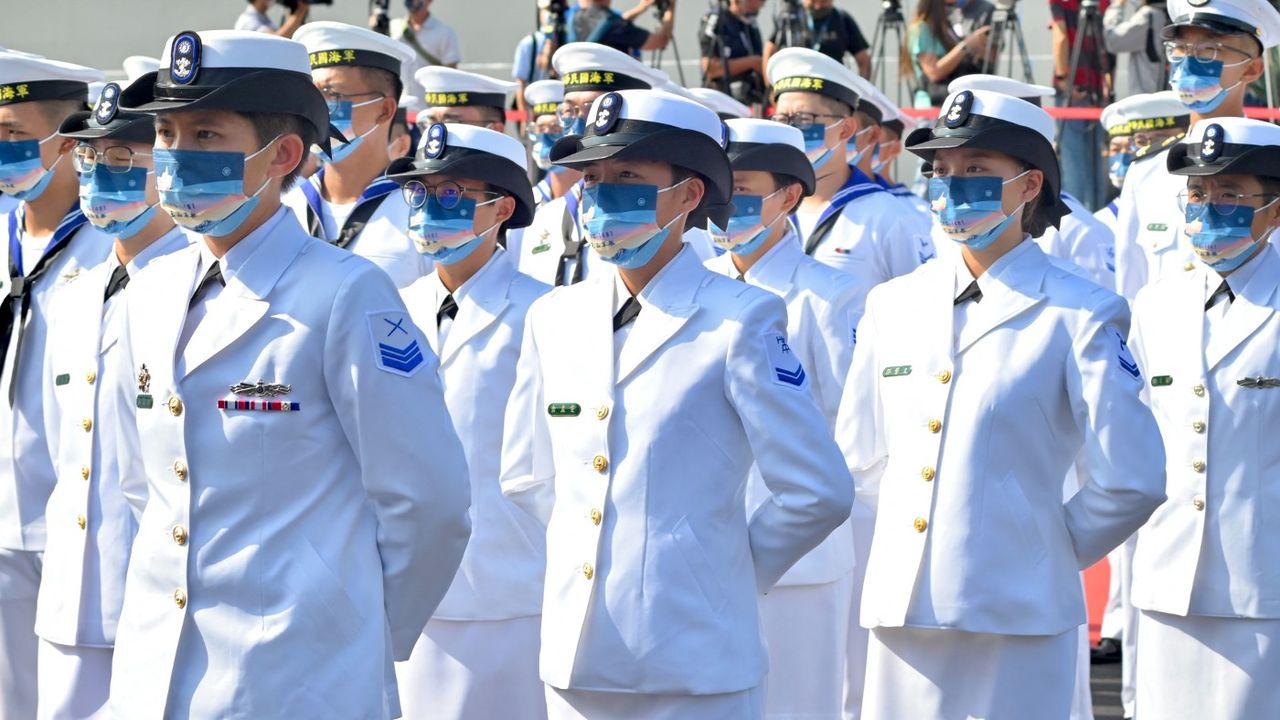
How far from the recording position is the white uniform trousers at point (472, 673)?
571 cm

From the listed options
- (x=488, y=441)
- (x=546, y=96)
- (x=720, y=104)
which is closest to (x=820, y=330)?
(x=488, y=441)

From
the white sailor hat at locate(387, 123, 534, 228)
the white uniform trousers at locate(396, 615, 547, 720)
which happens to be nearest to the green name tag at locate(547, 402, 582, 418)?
the white uniform trousers at locate(396, 615, 547, 720)

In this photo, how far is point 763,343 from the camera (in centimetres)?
434

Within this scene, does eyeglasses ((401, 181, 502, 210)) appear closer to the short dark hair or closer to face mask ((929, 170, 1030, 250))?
face mask ((929, 170, 1030, 250))

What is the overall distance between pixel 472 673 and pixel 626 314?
1582 mm

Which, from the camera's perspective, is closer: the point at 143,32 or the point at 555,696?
the point at 555,696

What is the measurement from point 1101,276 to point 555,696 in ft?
18.2

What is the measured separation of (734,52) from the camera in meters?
13.5

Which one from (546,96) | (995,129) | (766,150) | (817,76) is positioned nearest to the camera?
(995,129)

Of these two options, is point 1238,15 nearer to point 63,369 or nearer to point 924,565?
point 924,565

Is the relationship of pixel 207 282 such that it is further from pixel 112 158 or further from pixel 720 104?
pixel 720 104

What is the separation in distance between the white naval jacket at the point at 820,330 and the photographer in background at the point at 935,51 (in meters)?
6.32

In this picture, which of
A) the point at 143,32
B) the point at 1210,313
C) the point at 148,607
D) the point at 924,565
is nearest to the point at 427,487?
the point at 148,607

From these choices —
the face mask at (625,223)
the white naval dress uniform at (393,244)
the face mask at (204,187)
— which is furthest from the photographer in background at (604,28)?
the face mask at (204,187)
